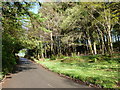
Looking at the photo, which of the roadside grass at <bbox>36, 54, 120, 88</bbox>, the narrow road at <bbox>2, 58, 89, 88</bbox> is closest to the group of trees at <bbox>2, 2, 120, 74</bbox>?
the narrow road at <bbox>2, 58, 89, 88</bbox>

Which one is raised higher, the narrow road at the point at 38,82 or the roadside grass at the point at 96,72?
the roadside grass at the point at 96,72

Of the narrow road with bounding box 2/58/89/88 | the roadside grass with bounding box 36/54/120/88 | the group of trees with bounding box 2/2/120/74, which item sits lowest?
the narrow road with bounding box 2/58/89/88

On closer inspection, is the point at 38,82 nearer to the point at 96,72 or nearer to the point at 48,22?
the point at 96,72

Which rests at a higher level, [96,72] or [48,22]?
[48,22]

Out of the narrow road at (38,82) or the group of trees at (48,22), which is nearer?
the narrow road at (38,82)

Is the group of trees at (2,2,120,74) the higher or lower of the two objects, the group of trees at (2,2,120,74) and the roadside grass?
the higher

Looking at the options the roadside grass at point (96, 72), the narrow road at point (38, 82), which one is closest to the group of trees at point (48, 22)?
the narrow road at point (38, 82)

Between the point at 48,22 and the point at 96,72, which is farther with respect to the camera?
the point at 48,22

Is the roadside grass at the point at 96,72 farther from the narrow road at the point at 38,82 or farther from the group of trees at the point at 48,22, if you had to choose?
the group of trees at the point at 48,22

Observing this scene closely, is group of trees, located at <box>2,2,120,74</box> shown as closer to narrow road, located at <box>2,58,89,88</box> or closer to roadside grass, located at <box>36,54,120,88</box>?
narrow road, located at <box>2,58,89,88</box>

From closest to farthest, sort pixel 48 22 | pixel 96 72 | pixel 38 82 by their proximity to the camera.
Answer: pixel 38 82 → pixel 96 72 → pixel 48 22

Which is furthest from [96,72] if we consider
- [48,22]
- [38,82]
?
[48,22]

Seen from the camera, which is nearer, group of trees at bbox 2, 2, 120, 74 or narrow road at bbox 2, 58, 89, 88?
narrow road at bbox 2, 58, 89, 88

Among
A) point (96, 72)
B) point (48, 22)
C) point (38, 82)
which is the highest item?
point (48, 22)
